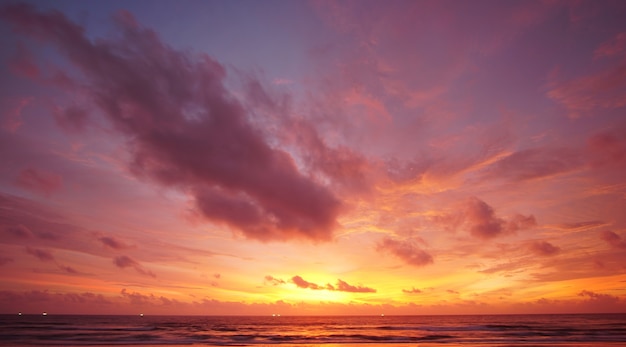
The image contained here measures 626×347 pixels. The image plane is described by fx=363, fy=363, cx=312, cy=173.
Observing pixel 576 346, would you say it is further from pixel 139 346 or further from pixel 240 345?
pixel 139 346

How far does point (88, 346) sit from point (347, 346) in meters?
27.7

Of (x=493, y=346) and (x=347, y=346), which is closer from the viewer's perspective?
(x=493, y=346)

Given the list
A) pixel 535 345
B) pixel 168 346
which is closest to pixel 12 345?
pixel 168 346

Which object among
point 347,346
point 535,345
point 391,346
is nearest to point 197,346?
point 347,346

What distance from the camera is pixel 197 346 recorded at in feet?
128

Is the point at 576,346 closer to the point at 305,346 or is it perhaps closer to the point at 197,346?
the point at 305,346

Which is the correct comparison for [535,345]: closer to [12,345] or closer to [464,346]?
[464,346]

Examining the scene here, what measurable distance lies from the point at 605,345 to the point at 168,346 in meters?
44.6

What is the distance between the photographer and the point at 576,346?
34281 millimetres

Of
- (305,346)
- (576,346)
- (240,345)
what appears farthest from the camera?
(240,345)

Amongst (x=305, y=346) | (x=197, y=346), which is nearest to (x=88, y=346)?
(x=197, y=346)

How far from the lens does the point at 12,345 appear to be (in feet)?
115

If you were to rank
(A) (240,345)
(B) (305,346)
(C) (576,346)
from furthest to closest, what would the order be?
1. (A) (240,345)
2. (B) (305,346)
3. (C) (576,346)

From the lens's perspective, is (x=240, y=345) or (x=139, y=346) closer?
(x=139, y=346)
